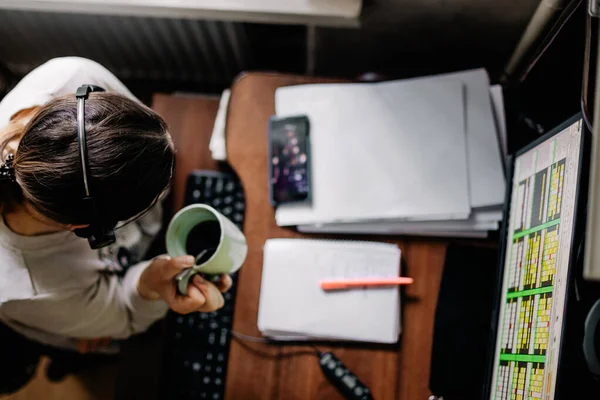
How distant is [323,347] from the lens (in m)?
1.01

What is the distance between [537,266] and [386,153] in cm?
36

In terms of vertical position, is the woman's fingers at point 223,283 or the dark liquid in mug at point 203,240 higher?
the dark liquid in mug at point 203,240

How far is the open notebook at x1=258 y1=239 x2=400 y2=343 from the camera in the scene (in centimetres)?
98

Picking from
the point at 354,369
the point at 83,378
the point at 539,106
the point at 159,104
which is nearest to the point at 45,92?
the point at 159,104

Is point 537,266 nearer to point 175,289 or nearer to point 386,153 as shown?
point 386,153

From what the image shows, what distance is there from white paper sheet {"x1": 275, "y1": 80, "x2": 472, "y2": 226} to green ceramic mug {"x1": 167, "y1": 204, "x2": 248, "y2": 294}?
19 cm

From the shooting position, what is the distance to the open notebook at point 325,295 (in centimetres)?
98

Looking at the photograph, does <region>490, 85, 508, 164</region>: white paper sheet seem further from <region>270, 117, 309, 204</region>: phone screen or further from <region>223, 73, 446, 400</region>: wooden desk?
<region>270, 117, 309, 204</region>: phone screen

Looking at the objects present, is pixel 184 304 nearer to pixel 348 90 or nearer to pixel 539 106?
pixel 348 90

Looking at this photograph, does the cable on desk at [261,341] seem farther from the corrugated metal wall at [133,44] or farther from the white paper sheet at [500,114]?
the corrugated metal wall at [133,44]

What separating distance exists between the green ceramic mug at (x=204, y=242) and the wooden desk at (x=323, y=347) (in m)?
0.16

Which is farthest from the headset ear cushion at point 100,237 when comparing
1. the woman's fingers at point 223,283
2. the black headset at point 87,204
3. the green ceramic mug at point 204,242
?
the woman's fingers at point 223,283

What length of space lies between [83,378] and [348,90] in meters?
1.21

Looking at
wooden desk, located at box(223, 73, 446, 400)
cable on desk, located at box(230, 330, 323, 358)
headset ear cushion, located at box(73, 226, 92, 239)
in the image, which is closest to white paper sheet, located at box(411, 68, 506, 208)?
wooden desk, located at box(223, 73, 446, 400)
